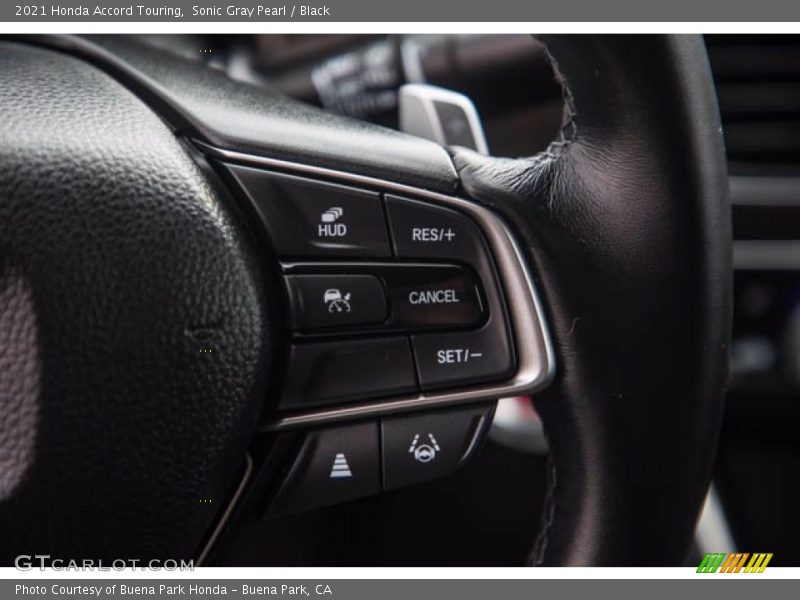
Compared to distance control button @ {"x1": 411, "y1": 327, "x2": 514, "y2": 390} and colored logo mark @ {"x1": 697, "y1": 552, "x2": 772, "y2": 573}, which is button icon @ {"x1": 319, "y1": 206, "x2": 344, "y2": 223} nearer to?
distance control button @ {"x1": 411, "y1": 327, "x2": 514, "y2": 390}

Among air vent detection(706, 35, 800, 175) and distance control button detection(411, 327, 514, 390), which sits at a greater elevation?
air vent detection(706, 35, 800, 175)

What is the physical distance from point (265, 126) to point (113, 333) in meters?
0.19

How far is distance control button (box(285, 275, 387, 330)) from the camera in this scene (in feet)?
2.11

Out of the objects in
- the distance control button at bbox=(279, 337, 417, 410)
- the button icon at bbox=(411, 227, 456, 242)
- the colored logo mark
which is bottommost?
the colored logo mark

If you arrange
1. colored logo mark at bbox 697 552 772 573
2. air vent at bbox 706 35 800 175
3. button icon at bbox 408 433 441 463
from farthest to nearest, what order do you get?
air vent at bbox 706 35 800 175, colored logo mark at bbox 697 552 772 573, button icon at bbox 408 433 441 463

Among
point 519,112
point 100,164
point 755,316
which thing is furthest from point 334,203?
point 755,316

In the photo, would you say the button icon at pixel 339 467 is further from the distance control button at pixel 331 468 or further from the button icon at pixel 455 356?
the button icon at pixel 455 356

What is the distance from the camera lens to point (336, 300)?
65 centimetres

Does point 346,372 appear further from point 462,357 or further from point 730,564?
point 730,564

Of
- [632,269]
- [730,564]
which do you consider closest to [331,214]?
[632,269]

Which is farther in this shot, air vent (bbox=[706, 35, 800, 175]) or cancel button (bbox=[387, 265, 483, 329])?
air vent (bbox=[706, 35, 800, 175])

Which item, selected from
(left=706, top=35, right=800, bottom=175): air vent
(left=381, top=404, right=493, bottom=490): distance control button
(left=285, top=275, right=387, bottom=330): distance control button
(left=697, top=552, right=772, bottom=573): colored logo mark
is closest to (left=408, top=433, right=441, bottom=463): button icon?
(left=381, top=404, right=493, bottom=490): distance control button
